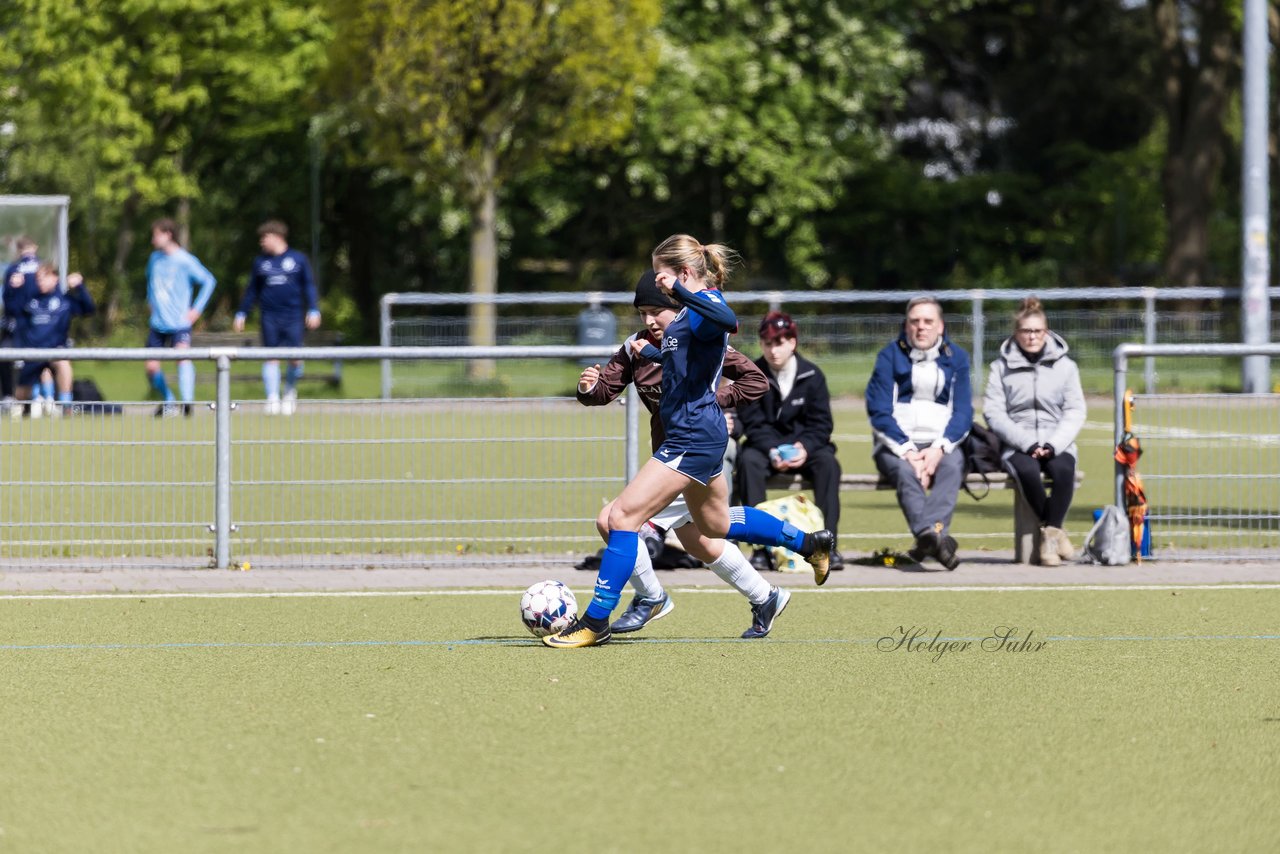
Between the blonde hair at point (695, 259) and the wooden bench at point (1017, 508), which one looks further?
the wooden bench at point (1017, 508)

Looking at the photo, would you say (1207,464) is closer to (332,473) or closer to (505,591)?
(505,591)

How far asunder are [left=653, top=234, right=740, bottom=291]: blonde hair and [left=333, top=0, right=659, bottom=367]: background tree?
59.5ft

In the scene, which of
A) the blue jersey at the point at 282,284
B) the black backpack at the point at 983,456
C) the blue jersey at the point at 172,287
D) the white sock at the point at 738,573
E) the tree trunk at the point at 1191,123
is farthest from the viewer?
the tree trunk at the point at 1191,123

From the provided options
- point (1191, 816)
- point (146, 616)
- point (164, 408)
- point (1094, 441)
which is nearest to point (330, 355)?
point (164, 408)

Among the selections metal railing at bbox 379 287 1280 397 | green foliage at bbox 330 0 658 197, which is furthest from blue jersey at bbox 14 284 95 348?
green foliage at bbox 330 0 658 197

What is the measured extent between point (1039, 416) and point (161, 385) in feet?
31.6

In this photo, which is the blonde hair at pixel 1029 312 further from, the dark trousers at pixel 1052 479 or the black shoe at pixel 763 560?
the black shoe at pixel 763 560

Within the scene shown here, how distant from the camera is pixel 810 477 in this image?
35.8 ft

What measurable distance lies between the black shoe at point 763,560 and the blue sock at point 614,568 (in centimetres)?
273

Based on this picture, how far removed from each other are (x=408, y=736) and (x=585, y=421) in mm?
4479

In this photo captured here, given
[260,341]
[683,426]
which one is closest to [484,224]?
[260,341]

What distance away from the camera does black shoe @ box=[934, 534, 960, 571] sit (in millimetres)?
10477

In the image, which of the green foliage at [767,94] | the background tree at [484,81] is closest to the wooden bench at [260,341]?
the background tree at [484,81]

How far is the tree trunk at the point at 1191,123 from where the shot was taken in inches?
1229
